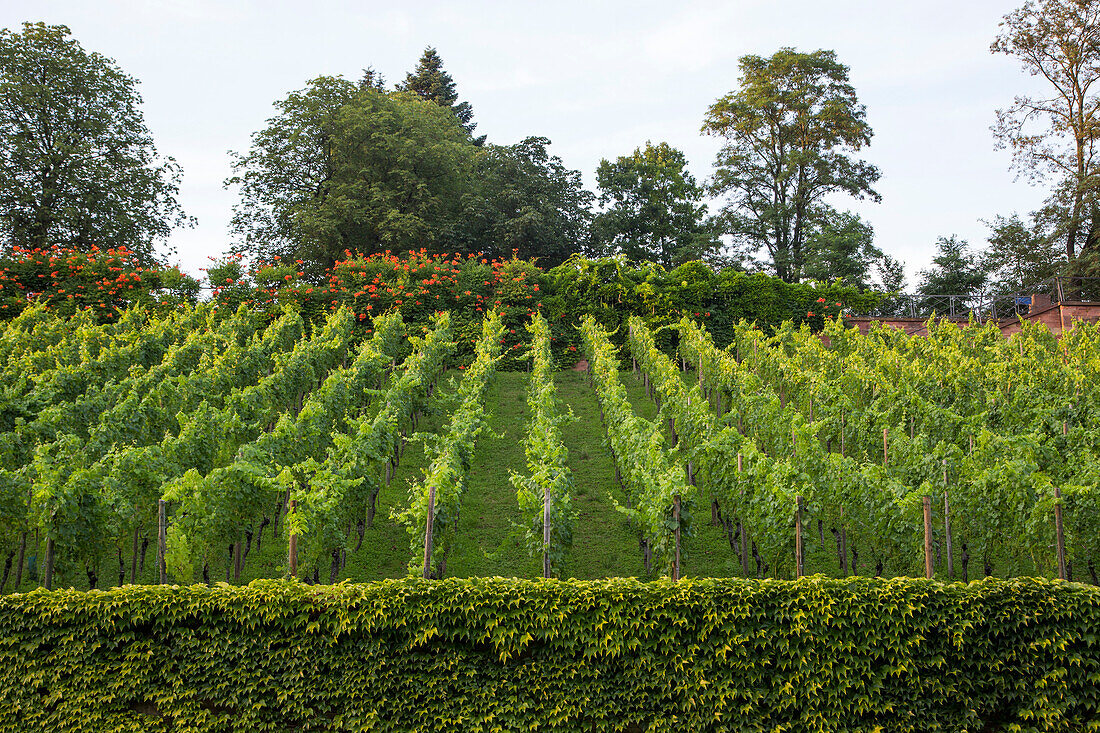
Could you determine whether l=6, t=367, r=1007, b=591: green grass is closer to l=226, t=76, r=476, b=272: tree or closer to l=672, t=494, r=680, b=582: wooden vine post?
l=672, t=494, r=680, b=582: wooden vine post

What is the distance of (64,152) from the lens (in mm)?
28328

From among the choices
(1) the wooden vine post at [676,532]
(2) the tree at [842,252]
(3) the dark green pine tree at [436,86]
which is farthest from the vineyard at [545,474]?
(3) the dark green pine tree at [436,86]

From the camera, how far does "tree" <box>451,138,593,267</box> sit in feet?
104

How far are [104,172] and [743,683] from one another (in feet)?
102

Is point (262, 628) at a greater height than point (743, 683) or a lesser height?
greater

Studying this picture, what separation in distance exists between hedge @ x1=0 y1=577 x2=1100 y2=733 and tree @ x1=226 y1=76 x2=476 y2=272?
22888mm

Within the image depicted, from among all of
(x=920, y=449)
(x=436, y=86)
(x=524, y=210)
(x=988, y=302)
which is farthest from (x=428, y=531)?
(x=436, y=86)

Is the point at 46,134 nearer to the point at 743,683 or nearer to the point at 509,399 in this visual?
the point at 509,399

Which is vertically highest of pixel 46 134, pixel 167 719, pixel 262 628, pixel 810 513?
pixel 46 134

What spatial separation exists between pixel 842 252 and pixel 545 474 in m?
24.6

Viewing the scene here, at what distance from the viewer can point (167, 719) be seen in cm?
689

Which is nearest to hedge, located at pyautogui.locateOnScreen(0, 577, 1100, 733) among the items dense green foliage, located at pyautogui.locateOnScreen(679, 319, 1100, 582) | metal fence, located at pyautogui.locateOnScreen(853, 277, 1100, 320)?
dense green foliage, located at pyautogui.locateOnScreen(679, 319, 1100, 582)

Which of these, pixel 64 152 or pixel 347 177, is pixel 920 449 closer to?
pixel 347 177

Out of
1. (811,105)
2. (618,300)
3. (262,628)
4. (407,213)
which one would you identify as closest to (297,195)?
(407,213)
